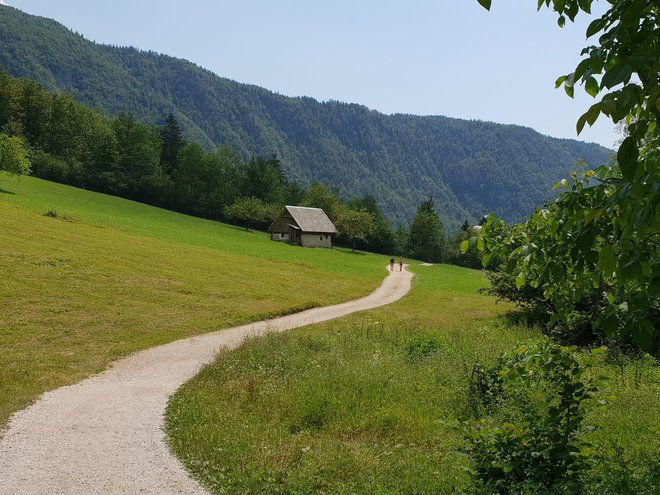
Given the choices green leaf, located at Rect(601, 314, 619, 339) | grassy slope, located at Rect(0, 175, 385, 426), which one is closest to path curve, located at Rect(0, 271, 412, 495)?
grassy slope, located at Rect(0, 175, 385, 426)

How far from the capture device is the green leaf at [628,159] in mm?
2020

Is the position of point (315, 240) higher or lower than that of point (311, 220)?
lower

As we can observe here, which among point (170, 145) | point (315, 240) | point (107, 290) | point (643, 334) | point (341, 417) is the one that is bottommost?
point (107, 290)

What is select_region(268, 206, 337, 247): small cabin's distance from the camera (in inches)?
3142

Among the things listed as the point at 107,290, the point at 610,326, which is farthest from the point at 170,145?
the point at 610,326

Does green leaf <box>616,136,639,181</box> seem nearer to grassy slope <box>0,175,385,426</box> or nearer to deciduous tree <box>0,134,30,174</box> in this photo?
grassy slope <box>0,175,385,426</box>

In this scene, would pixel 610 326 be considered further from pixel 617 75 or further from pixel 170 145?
pixel 170 145

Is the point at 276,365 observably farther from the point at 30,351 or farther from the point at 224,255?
the point at 224,255

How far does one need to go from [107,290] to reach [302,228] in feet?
180

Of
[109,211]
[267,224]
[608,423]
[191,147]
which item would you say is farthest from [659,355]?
[191,147]

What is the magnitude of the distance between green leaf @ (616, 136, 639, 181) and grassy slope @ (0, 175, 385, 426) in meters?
11.8

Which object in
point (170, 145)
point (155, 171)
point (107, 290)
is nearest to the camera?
point (107, 290)

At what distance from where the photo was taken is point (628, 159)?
6.66 feet

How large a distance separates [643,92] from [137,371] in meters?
14.6
